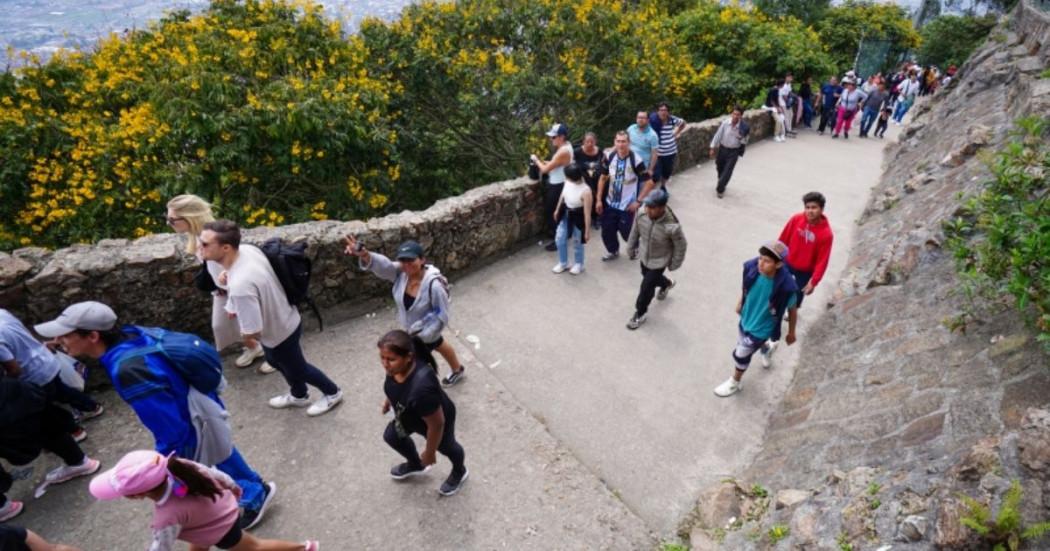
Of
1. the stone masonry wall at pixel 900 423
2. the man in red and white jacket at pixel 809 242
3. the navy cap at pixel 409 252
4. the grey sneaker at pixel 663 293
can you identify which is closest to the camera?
the stone masonry wall at pixel 900 423

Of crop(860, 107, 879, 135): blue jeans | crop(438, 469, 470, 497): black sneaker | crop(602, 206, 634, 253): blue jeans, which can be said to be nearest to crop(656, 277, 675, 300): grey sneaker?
crop(602, 206, 634, 253): blue jeans

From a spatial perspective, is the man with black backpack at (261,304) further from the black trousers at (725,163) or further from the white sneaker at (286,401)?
the black trousers at (725,163)

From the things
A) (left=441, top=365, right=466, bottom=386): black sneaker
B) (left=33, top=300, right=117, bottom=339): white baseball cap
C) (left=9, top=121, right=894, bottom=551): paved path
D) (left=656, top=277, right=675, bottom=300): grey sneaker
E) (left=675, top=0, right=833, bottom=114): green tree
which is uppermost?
(left=675, top=0, right=833, bottom=114): green tree

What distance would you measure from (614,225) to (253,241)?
169 inches

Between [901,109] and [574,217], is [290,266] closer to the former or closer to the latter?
[574,217]

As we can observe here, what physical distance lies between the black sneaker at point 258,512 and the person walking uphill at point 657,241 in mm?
3859

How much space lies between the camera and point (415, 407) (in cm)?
313

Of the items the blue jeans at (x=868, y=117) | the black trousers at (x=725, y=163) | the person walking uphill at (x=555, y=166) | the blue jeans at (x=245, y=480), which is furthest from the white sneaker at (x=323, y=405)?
the blue jeans at (x=868, y=117)

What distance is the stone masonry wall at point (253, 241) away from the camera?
407 centimetres

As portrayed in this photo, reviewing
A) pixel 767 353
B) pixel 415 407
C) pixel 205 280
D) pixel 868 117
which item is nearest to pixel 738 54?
pixel 868 117

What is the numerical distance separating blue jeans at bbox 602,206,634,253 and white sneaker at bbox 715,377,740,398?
2584mm

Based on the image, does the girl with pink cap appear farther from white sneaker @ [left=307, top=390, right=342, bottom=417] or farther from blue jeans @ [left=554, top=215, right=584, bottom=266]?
blue jeans @ [left=554, top=215, right=584, bottom=266]

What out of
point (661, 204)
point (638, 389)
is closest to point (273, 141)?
point (661, 204)

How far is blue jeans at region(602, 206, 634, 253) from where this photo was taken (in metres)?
7.00
